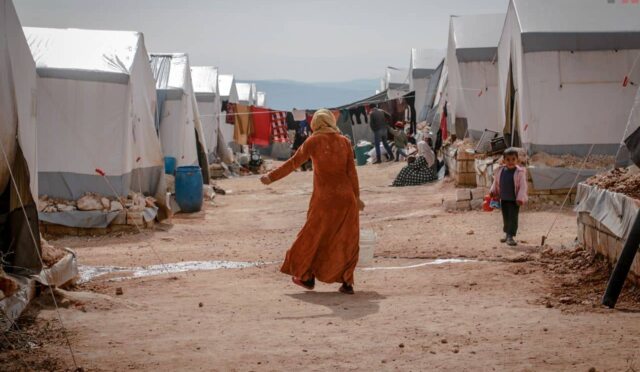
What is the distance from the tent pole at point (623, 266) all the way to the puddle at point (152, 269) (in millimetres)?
4097

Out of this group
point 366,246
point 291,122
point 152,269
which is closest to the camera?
point 366,246

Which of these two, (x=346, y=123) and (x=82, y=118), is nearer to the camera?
(x=82, y=118)

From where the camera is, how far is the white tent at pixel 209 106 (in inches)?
977

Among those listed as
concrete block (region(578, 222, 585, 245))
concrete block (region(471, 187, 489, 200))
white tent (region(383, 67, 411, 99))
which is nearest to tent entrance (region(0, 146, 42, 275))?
concrete block (region(578, 222, 585, 245))

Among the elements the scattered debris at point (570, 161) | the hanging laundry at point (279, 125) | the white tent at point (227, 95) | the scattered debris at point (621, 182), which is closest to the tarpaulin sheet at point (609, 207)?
the scattered debris at point (621, 182)

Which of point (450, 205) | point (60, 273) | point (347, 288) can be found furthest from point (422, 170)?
point (60, 273)

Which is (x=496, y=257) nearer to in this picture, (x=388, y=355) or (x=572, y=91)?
(x=388, y=355)

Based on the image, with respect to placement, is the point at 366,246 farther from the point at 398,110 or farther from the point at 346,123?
the point at 346,123

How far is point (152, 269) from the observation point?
8867mm

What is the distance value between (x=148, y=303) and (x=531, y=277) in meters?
3.12

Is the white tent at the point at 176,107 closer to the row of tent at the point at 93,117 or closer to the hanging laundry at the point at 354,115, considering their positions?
the row of tent at the point at 93,117

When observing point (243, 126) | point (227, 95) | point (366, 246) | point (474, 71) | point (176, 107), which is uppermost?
point (474, 71)

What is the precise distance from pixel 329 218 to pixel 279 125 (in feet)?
76.2

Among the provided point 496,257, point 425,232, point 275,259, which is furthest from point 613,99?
point 275,259
